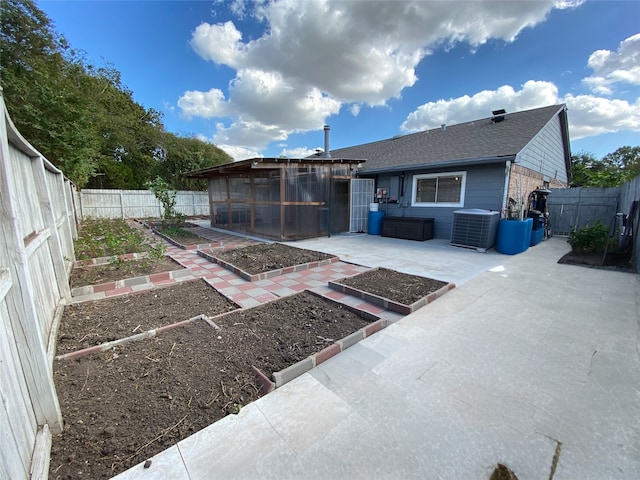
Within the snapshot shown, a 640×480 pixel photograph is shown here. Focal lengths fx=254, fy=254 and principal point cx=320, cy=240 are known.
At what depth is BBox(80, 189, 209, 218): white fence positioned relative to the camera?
494 inches

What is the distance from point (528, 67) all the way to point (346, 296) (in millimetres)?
9780

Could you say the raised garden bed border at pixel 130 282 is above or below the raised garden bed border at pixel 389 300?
above

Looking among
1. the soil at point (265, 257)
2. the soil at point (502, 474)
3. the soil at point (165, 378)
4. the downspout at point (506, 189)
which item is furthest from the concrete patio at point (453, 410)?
the downspout at point (506, 189)

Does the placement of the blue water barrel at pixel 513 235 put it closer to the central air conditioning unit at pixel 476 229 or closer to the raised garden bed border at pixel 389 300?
the central air conditioning unit at pixel 476 229

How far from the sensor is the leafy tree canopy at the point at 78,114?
30.1ft

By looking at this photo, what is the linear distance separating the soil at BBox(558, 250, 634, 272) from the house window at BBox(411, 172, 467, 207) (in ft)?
9.22

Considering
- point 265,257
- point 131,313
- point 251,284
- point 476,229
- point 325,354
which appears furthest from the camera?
point 476,229

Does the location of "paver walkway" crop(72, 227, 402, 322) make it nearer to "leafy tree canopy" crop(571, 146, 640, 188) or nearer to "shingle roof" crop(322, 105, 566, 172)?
"shingle roof" crop(322, 105, 566, 172)

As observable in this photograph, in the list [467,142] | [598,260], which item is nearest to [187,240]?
[467,142]

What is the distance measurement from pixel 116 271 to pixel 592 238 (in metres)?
9.99

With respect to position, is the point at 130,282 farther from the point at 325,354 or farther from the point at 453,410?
the point at 453,410

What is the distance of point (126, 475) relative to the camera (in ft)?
4.11

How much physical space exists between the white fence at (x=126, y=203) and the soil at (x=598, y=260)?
17.0 m

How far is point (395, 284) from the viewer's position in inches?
154
